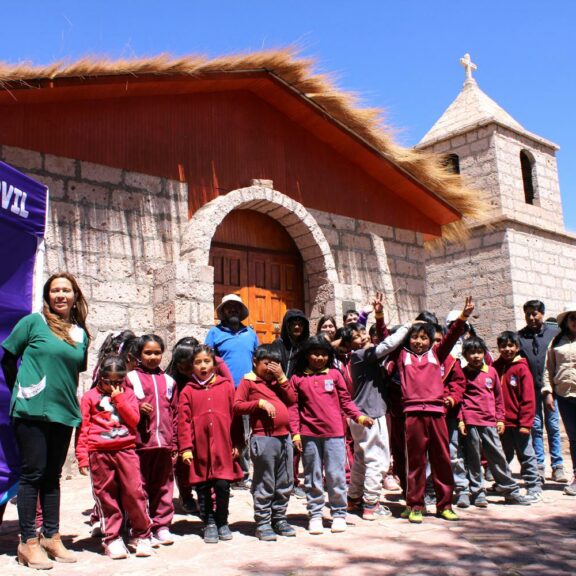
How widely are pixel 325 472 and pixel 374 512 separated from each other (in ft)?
2.05

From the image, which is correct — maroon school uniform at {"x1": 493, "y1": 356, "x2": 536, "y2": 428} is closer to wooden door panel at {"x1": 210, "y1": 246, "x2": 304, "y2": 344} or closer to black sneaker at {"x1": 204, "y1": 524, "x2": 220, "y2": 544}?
black sneaker at {"x1": 204, "y1": 524, "x2": 220, "y2": 544}

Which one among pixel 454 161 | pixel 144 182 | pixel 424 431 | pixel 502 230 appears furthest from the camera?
pixel 454 161

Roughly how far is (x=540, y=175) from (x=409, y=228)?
6663mm

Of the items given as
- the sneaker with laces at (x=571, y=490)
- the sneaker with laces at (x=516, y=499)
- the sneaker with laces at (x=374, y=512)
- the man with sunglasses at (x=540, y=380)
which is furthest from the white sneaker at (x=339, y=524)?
the man with sunglasses at (x=540, y=380)

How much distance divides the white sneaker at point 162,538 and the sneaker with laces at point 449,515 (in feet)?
6.23

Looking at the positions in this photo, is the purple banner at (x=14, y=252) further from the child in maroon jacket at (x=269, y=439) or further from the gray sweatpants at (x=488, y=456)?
the gray sweatpants at (x=488, y=456)

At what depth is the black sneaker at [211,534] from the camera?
408 centimetres

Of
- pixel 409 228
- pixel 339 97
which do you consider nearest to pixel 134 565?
pixel 339 97

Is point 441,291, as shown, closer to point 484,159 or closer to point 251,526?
point 484,159

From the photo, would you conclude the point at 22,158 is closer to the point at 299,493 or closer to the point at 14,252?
the point at 14,252

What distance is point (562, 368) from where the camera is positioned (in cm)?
580

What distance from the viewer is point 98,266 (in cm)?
684

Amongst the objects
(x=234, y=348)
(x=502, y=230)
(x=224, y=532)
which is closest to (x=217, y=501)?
(x=224, y=532)

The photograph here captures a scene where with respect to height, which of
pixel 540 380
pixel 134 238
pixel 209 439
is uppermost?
pixel 134 238
